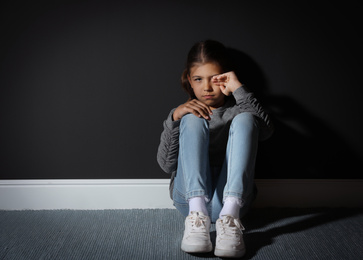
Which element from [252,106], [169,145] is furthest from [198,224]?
[252,106]

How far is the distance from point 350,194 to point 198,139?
1014mm

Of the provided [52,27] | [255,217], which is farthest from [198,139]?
[52,27]

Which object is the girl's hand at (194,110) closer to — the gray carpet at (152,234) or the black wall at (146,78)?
the black wall at (146,78)

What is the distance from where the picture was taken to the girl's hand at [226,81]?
1678 mm

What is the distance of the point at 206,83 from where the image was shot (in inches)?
66.5

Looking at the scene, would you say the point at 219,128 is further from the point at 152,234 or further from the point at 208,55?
the point at 152,234

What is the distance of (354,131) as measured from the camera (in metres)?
1.97

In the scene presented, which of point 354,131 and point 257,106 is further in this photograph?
point 354,131

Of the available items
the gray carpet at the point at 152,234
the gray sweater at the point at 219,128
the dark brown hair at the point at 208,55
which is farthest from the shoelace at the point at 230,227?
the dark brown hair at the point at 208,55

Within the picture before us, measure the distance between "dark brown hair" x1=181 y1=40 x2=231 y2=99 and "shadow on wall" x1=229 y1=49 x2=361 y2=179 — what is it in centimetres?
26

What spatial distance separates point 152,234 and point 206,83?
714 millimetres

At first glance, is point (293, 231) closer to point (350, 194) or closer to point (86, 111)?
point (350, 194)

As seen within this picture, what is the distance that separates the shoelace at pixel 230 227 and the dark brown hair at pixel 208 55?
0.69 metres

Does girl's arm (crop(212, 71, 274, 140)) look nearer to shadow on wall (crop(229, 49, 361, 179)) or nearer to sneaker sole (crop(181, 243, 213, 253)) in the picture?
shadow on wall (crop(229, 49, 361, 179))
